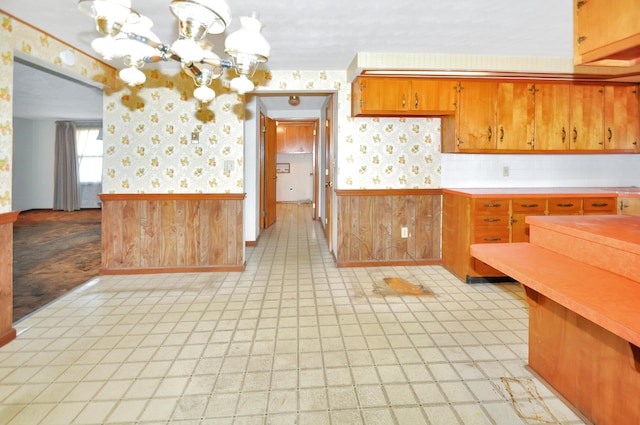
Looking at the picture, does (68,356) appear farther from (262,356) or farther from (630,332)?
(630,332)

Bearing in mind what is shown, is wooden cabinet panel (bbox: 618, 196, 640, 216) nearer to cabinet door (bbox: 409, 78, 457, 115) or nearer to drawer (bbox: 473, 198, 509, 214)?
drawer (bbox: 473, 198, 509, 214)

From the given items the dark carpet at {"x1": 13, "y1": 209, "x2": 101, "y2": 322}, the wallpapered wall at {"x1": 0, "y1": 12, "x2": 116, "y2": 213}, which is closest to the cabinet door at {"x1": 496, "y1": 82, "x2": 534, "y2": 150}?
the wallpapered wall at {"x1": 0, "y1": 12, "x2": 116, "y2": 213}

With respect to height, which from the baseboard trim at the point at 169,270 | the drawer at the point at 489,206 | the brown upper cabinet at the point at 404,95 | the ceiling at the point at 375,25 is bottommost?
the baseboard trim at the point at 169,270

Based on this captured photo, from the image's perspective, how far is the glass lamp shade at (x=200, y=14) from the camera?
1368 millimetres

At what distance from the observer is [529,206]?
356 centimetres

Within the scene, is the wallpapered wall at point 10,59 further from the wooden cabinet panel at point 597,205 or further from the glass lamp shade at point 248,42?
the wooden cabinet panel at point 597,205

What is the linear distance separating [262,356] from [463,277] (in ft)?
7.41

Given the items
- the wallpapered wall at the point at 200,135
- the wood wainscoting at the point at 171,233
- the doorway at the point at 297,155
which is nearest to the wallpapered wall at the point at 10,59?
the wallpapered wall at the point at 200,135

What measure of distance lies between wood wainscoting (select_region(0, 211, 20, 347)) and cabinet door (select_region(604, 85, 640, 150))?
17.8 feet

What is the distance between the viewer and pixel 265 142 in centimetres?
643

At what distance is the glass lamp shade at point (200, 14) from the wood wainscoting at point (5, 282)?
75.8 inches

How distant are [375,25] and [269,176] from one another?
436cm

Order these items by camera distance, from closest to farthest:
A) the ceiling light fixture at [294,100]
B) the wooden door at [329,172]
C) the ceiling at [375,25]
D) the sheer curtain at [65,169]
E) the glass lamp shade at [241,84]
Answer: the glass lamp shade at [241,84] < the ceiling at [375,25] < the wooden door at [329,172] < the ceiling light fixture at [294,100] < the sheer curtain at [65,169]

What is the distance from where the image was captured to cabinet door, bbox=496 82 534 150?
3898mm
